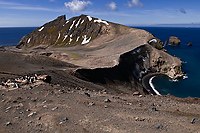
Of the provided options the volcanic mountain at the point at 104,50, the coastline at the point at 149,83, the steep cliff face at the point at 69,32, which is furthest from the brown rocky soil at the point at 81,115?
the steep cliff face at the point at 69,32

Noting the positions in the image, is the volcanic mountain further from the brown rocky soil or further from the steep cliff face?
the brown rocky soil

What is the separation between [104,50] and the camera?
94.5 m

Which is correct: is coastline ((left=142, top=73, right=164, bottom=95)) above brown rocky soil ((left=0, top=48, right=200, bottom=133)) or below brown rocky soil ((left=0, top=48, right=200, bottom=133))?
below

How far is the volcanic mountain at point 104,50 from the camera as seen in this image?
191ft

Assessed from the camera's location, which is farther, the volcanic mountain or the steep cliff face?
the steep cliff face

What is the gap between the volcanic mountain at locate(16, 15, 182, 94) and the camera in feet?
191

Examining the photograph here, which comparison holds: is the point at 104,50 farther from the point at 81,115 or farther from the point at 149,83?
the point at 81,115

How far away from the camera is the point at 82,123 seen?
16406 millimetres

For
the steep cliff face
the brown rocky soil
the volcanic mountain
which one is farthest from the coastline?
the steep cliff face

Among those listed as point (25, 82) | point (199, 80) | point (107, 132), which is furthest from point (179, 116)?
point (199, 80)

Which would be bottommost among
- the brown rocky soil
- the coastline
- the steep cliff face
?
the coastline

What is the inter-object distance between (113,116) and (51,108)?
7.87 meters

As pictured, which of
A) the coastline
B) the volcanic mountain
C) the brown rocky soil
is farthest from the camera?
the coastline

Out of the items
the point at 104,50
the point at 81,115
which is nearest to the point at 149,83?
the point at 104,50
